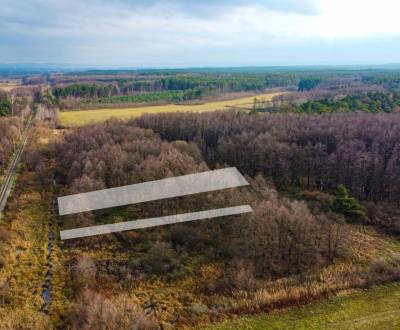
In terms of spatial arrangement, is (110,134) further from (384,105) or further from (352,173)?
(384,105)

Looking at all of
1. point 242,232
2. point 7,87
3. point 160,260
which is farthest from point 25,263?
point 7,87

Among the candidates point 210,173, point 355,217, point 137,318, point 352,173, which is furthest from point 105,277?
point 352,173

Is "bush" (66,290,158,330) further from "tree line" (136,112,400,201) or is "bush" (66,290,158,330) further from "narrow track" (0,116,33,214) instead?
"tree line" (136,112,400,201)

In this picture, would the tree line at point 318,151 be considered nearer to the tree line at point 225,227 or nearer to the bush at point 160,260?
the tree line at point 225,227

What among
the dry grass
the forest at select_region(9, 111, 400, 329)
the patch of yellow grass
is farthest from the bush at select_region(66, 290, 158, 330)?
the patch of yellow grass

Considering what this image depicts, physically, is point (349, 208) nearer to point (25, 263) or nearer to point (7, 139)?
point (25, 263)

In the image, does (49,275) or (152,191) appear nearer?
(49,275)
